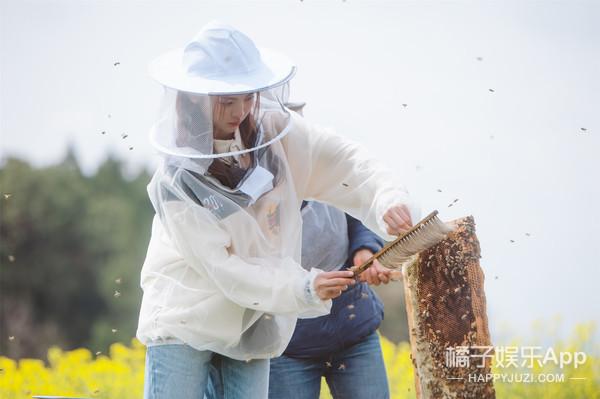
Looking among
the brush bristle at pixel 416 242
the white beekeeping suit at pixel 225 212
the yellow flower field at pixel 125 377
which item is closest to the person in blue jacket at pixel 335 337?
the white beekeeping suit at pixel 225 212

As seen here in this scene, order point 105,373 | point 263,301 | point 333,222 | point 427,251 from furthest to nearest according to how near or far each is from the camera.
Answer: point 105,373, point 333,222, point 427,251, point 263,301

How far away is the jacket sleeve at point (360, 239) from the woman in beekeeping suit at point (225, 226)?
0.21 m

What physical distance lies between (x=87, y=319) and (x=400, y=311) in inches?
237

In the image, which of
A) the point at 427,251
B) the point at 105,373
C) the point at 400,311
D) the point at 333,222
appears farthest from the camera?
the point at 400,311

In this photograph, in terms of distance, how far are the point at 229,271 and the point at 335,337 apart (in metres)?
0.62

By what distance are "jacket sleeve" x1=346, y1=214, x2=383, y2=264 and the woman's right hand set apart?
0.48m

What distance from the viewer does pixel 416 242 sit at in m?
3.00

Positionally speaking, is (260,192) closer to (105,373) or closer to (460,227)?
(460,227)

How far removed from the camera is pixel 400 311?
440 inches

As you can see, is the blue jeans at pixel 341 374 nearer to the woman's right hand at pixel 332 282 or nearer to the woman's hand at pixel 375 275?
the woman's hand at pixel 375 275

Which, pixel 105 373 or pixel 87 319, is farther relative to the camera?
pixel 87 319

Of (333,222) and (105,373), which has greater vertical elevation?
(333,222)

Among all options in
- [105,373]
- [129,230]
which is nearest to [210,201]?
[105,373]

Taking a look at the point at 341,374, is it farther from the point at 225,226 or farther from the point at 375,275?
the point at 225,226
